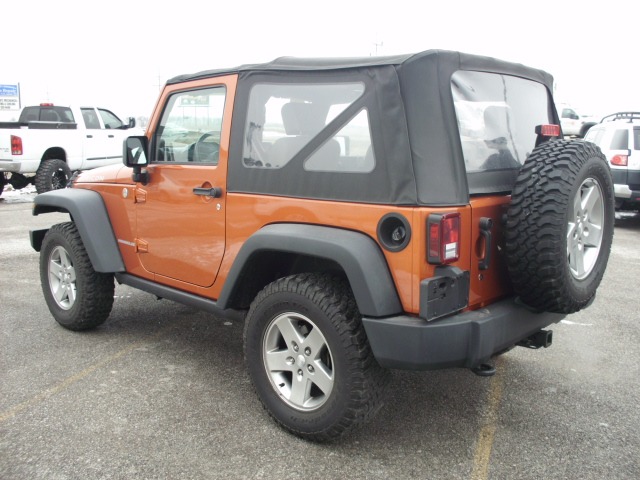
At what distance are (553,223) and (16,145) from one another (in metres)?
12.2

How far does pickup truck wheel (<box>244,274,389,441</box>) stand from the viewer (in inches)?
116

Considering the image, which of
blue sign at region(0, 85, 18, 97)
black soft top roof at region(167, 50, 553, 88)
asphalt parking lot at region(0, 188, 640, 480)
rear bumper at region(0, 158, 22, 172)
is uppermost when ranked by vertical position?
blue sign at region(0, 85, 18, 97)

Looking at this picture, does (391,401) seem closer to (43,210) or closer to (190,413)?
(190,413)

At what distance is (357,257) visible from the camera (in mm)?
2814

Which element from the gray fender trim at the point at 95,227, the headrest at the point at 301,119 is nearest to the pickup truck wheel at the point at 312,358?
the headrest at the point at 301,119

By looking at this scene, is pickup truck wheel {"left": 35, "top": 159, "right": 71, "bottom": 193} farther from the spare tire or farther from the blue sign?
the blue sign

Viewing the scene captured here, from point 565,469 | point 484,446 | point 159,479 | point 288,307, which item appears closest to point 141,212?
point 288,307

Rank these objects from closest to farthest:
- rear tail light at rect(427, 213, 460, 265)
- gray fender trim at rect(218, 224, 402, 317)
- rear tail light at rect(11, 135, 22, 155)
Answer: rear tail light at rect(427, 213, 460, 265) < gray fender trim at rect(218, 224, 402, 317) < rear tail light at rect(11, 135, 22, 155)

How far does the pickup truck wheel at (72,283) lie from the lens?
4605 millimetres

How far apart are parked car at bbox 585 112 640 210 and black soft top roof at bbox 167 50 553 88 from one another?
7779 mm

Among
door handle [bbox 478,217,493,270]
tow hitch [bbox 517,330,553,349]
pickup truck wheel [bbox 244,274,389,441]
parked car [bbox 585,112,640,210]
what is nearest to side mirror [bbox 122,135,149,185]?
pickup truck wheel [bbox 244,274,389,441]

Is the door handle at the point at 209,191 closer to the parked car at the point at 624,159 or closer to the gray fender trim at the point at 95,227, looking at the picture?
the gray fender trim at the point at 95,227

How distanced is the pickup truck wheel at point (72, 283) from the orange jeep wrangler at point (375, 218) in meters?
1.03

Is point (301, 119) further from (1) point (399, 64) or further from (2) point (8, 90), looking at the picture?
(2) point (8, 90)
